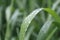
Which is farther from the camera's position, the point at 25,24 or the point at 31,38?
the point at 31,38

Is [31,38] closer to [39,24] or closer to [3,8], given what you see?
[39,24]

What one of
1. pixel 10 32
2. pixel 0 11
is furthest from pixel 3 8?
pixel 10 32

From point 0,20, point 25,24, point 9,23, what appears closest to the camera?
point 25,24

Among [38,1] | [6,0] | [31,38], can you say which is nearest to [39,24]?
[31,38]

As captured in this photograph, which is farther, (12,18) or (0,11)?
(0,11)

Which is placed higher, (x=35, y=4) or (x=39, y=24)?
(x=35, y=4)

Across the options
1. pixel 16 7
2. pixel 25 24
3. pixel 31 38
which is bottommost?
pixel 31 38

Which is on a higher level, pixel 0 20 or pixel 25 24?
pixel 25 24

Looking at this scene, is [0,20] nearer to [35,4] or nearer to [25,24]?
[35,4]

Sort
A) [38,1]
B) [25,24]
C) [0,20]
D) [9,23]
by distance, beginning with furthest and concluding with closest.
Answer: [38,1], [0,20], [9,23], [25,24]
